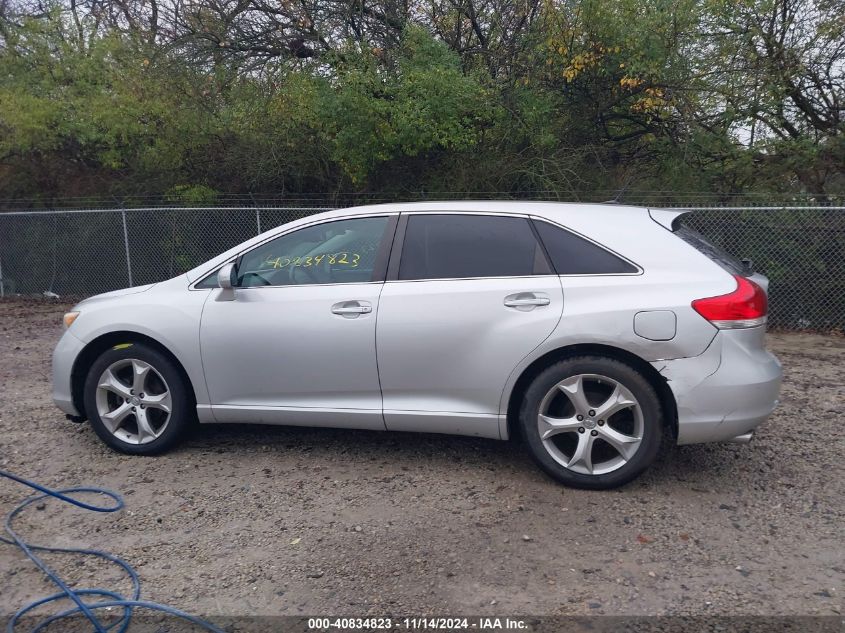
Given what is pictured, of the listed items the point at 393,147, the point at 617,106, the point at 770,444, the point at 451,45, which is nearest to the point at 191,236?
the point at 393,147

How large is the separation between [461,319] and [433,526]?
1.20 metres

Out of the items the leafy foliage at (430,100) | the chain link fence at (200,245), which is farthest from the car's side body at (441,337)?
the leafy foliage at (430,100)

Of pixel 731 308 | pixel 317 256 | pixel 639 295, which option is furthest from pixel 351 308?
pixel 731 308

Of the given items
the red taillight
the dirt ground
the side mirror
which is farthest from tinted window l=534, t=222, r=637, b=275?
the side mirror

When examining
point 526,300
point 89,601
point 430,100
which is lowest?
point 89,601

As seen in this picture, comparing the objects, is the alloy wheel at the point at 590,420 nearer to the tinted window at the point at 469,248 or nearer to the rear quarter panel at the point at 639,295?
the rear quarter panel at the point at 639,295

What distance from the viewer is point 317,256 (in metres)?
4.97

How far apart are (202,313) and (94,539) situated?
156cm

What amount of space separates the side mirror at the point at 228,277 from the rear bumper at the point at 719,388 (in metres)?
2.65

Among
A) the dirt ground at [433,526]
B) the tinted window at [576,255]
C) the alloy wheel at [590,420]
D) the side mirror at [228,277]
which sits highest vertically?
the tinted window at [576,255]

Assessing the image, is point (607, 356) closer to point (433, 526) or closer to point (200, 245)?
point (433, 526)

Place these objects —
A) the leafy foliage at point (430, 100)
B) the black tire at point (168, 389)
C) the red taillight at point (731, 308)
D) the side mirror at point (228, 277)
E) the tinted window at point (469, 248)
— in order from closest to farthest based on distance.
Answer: the red taillight at point (731, 308) → the tinted window at point (469, 248) → the side mirror at point (228, 277) → the black tire at point (168, 389) → the leafy foliage at point (430, 100)

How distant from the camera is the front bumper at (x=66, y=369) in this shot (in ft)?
16.8

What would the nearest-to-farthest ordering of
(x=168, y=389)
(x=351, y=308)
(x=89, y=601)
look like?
(x=89, y=601), (x=351, y=308), (x=168, y=389)
